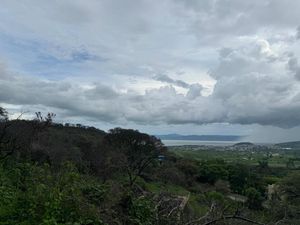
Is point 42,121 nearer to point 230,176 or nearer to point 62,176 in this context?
point 62,176

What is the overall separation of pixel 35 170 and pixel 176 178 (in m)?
30.7

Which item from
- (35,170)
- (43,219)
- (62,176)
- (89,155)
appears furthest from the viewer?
(89,155)

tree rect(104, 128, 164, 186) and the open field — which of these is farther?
the open field

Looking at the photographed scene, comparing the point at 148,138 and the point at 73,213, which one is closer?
the point at 73,213

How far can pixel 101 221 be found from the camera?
7648mm

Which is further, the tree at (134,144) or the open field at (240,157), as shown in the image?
the open field at (240,157)

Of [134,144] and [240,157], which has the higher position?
[134,144]

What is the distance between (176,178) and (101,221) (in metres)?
34.3

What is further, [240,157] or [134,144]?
[240,157]

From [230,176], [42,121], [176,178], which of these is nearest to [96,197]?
[42,121]

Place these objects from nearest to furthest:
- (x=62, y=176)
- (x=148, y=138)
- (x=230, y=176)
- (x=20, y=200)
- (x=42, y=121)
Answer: (x=20, y=200) < (x=62, y=176) < (x=42, y=121) < (x=148, y=138) < (x=230, y=176)

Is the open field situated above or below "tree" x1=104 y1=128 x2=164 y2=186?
below

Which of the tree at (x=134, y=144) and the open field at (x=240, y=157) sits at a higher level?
the tree at (x=134, y=144)

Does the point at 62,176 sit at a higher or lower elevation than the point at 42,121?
lower
